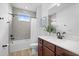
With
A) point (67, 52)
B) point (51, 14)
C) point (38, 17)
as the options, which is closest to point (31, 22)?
point (38, 17)

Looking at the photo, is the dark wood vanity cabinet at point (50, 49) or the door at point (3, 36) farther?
the door at point (3, 36)

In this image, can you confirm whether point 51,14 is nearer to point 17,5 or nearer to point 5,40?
point 17,5

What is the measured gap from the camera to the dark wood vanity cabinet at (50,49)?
0.98 metres

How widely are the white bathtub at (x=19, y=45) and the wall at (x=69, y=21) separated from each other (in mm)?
602

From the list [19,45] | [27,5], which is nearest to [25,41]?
[19,45]

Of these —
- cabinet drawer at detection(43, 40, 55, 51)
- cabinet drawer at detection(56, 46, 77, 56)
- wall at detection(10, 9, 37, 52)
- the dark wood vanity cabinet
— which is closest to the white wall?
wall at detection(10, 9, 37, 52)

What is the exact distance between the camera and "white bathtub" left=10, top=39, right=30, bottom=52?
1.22 meters

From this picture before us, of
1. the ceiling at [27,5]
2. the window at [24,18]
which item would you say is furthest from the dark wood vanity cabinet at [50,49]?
the ceiling at [27,5]

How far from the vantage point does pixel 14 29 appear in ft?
3.87

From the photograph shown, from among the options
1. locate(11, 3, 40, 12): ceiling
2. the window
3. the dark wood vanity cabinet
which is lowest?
the dark wood vanity cabinet

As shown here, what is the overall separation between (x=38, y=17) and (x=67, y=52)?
66cm

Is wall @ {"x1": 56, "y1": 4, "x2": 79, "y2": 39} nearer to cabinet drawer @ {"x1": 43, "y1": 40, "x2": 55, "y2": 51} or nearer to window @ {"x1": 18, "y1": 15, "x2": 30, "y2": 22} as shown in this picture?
cabinet drawer @ {"x1": 43, "y1": 40, "x2": 55, "y2": 51}

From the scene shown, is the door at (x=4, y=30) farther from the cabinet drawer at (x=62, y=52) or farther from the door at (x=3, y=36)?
the cabinet drawer at (x=62, y=52)

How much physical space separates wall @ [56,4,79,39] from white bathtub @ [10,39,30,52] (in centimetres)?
60
